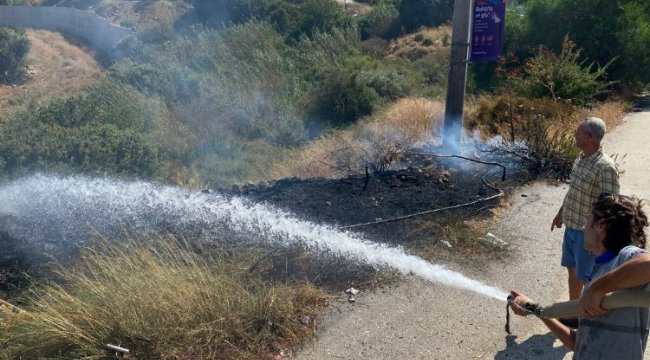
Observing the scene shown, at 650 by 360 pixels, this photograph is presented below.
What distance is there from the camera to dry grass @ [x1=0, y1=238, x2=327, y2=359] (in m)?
4.33

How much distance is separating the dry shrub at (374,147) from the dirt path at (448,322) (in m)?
3.56

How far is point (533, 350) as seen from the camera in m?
4.47

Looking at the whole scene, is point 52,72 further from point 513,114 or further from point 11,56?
point 513,114

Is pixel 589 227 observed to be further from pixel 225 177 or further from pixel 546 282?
pixel 225 177

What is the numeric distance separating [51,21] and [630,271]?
54658 mm

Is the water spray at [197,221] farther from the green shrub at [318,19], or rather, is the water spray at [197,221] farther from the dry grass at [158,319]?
the green shrub at [318,19]

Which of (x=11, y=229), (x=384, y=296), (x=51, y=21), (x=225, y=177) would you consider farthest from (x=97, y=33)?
(x=384, y=296)

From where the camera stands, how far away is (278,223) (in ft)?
21.3

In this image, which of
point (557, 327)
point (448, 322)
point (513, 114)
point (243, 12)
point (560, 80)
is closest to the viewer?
point (557, 327)

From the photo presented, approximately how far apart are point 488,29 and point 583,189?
5.41 meters

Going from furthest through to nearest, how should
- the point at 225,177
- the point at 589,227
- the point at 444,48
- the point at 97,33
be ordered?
the point at 97,33 → the point at 444,48 → the point at 225,177 → the point at 589,227

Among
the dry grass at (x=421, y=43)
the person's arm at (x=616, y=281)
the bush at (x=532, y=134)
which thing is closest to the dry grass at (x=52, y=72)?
the dry grass at (x=421, y=43)

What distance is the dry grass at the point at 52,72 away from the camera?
106ft

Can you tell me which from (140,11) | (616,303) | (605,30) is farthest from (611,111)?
(140,11)
